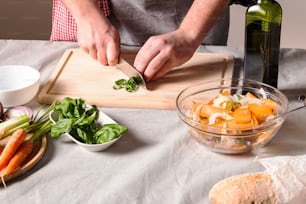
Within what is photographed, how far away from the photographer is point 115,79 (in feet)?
4.71

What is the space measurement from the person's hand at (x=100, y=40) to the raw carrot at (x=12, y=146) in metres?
0.38

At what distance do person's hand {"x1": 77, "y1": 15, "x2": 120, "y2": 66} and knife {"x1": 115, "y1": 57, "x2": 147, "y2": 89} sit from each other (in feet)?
0.05

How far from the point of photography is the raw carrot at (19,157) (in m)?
1.06

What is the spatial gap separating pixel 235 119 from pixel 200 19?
0.49 meters

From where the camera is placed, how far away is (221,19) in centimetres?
177

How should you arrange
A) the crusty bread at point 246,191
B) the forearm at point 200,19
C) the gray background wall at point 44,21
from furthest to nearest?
the gray background wall at point 44,21 < the forearm at point 200,19 < the crusty bread at point 246,191

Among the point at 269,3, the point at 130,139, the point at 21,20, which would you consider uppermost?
the point at 269,3

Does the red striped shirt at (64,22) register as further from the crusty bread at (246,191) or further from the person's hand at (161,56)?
the crusty bread at (246,191)

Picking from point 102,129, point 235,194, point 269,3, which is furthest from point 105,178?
point 269,3

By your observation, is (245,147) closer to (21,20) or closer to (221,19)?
(221,19)

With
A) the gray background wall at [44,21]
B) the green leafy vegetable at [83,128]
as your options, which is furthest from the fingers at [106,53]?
the gray background wall at [44,21]

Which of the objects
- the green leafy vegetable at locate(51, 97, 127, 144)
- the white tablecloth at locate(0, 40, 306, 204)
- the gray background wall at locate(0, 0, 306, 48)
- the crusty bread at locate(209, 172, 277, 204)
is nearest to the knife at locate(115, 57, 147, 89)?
the white tablecloth at locate(0, 40, 306, 204)

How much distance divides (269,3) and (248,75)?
18cm

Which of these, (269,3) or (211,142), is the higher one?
(269,3)
